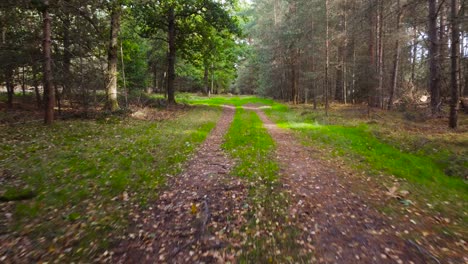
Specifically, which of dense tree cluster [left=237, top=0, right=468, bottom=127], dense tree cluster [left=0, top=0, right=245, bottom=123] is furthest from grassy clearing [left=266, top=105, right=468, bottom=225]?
dense tree cluster [left=0, top=0, right=245, bottom=123]

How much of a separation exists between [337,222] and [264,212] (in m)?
1.35

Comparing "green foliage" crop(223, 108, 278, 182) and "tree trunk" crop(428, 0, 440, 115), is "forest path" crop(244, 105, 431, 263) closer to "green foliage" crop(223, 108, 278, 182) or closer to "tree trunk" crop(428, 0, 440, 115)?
"green foliage" crop(223, 108, 278, 182)

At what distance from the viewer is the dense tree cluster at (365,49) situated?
56.3 feet

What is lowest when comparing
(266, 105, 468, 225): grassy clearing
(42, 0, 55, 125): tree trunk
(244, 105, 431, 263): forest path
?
(244, 105, 431, 263): forest path

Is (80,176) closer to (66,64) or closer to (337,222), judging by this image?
(337,222)

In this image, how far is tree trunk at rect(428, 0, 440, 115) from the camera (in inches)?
538

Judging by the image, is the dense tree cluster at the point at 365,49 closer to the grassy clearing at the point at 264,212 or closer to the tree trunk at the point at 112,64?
the grassy clearing at the point at 264,212

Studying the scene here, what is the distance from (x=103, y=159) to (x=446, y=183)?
9283mm

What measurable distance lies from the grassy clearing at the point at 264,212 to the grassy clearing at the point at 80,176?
2.11 meters

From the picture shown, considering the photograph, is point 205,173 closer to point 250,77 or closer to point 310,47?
point 310,47

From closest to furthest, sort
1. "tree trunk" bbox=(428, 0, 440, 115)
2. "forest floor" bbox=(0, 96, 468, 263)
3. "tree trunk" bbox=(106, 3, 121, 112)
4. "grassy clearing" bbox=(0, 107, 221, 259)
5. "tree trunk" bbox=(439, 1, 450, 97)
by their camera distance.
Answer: "forest floor" bbox=(0, 96, 468, 263)
"grassy clearing" bbox=(0, 107, 221, 259)
"tree trunk" bbox=(428, 0, 440, 115)
"tree trunk" bbox=(439, 1, 450, 97)
"tree trunk" bbox=(106, 3, 121, 112)

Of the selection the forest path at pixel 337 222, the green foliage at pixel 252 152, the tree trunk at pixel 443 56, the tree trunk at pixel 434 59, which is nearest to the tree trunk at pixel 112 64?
the green foliage at pixel 252 152

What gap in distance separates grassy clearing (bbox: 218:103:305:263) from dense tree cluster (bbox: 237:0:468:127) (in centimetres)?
980

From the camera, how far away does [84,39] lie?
15.0 m
